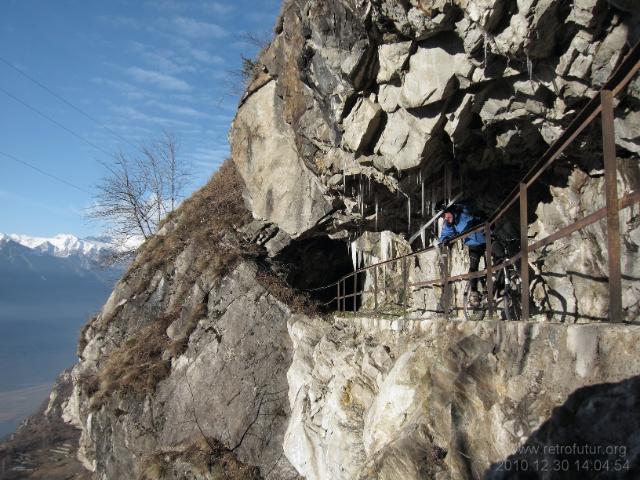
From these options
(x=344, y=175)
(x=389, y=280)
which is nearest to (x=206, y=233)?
(x=389, y=280)

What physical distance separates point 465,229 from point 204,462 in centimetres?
882

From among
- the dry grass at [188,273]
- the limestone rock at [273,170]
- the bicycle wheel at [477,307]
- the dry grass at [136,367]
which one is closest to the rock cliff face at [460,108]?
the limestone rock at [273,170]

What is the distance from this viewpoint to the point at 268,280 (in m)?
14.4

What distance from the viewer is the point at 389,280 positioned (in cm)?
1352

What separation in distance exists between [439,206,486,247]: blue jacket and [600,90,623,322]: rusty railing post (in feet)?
17.0

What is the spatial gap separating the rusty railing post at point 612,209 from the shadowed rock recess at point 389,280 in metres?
0.16

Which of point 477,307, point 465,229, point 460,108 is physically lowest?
point 477,307

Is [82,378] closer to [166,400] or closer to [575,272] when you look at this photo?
[166,400]

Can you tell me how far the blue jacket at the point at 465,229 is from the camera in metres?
7.63

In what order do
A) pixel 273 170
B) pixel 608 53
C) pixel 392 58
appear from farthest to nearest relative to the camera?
pixel 273 170, pixel 392 58, pixel 608 53

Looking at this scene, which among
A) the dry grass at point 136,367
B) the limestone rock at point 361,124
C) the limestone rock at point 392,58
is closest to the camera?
the limestone rock at point 392,58

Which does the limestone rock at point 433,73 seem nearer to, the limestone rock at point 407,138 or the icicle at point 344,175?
the limestone rock at point 407,138

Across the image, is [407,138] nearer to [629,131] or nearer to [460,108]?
[460,108]

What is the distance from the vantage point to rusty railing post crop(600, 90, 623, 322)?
2.38 meters
